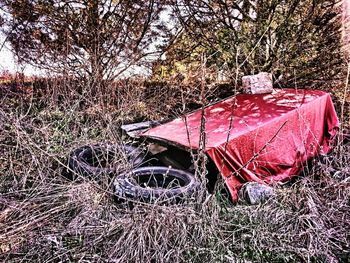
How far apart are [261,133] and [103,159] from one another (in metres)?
2.00

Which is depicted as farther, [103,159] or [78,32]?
[78,32]

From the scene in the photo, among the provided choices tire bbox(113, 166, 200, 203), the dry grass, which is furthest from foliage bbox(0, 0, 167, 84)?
the dry grass

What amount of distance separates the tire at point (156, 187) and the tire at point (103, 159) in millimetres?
137

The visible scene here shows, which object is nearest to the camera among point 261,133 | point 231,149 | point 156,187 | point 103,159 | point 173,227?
point 173,227

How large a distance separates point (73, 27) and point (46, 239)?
595 cm

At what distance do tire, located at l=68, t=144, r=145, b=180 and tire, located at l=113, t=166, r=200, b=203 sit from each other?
0.14 meters

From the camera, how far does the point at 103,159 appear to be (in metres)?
4.05

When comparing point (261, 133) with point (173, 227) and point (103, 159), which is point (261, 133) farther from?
point (103, 159)

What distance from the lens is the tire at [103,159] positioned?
137 inches

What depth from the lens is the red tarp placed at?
3547 millimetres

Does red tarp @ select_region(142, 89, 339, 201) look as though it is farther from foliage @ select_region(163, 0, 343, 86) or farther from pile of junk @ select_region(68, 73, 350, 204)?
foliage @ select_region(163, 0, 343, 86)

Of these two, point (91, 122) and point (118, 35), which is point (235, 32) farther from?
point (91, 122)

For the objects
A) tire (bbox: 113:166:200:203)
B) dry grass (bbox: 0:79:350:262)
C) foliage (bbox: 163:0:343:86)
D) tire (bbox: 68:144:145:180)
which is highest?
foliage (bbox: 163:0:343:86)

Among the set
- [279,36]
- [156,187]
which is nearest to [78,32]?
[279,36]
